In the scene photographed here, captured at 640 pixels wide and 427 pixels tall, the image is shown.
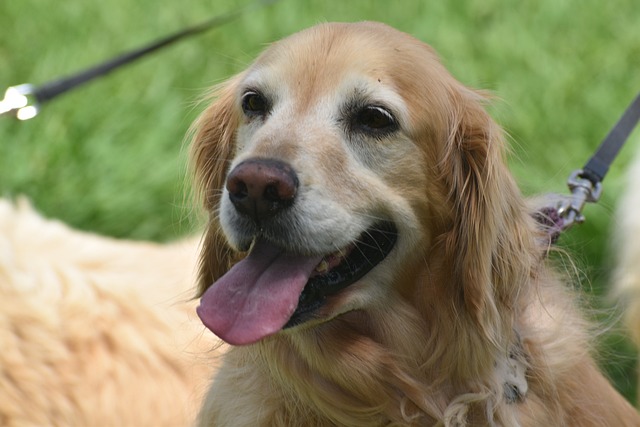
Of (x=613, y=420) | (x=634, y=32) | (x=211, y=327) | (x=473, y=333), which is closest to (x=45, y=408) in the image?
(x=211, y=327)

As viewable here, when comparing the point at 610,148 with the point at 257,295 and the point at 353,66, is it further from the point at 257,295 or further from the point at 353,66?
the point at 257,295

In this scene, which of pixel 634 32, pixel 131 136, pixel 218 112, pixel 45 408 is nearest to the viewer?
pixel 218 112

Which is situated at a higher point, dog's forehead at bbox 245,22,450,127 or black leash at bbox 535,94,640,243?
dog's forehead at bbox 245,22,450,127

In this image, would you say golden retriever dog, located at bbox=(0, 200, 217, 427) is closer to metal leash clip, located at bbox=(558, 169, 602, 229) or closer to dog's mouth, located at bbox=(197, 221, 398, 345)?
dog's mouth, located at bbox=(197, 221, 398, 345)

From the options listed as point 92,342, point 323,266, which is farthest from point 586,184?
point 92,342

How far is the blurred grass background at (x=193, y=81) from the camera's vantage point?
6.80 metres

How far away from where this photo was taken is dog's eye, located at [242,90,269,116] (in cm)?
335

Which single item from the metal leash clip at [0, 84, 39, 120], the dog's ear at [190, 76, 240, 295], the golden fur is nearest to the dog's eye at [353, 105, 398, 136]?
the dog's ear at [190, 76, 240, 295]

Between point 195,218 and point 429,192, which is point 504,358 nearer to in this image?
point 429,192

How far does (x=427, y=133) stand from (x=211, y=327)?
0.94 meters

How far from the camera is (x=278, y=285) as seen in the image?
122 inches

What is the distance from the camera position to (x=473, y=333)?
3.26m

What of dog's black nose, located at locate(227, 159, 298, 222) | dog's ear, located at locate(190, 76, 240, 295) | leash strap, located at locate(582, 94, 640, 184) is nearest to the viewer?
dog's black nose, located at locate(227, 159, 298, 222)

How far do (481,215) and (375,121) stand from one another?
0.46 metres
